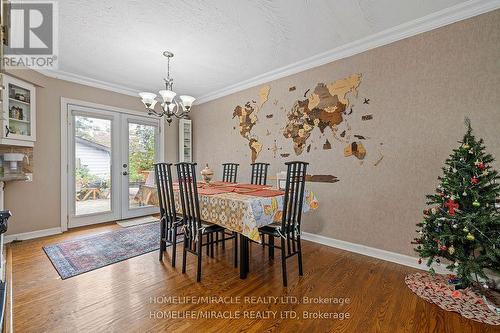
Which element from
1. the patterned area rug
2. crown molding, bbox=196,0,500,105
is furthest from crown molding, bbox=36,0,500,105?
the patterned area rug

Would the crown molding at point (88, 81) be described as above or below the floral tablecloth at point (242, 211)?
above

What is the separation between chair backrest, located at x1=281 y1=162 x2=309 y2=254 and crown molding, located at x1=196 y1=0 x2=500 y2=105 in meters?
1.82

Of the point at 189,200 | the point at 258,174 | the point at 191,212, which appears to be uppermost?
the point at 258,174

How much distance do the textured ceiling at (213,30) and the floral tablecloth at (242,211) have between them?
1.83m

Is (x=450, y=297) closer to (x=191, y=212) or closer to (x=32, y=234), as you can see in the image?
(x=191, y=212)

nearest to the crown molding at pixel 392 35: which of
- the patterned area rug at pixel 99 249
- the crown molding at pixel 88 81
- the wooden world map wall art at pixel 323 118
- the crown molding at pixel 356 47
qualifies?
the crown molding at pixel 356 47

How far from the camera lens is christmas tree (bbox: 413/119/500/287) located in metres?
1.80

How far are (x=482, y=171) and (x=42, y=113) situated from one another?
5395 mm

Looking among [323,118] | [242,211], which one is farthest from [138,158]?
[323,118]

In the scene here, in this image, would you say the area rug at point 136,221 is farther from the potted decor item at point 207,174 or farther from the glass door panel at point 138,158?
the potted decor item at point 207,174

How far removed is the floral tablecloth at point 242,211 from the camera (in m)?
1.93

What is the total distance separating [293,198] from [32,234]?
12.9ft

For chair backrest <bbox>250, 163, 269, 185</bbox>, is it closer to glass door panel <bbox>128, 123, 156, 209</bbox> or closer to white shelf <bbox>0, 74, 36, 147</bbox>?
glass door panel <bbox>128, 123, 156, 209</bbox>

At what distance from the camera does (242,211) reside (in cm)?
197
